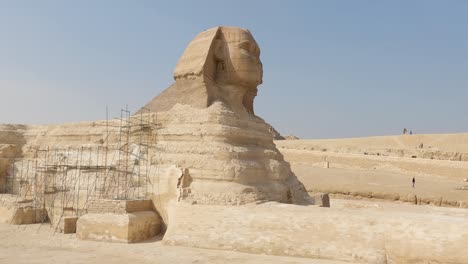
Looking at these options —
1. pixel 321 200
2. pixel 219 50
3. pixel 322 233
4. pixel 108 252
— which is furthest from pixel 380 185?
pixel 108 252

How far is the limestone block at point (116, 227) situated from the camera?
376 inches

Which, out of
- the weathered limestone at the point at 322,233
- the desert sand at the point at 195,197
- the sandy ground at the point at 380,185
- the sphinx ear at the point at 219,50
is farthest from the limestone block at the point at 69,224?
the sandy ground at the point at 380,185

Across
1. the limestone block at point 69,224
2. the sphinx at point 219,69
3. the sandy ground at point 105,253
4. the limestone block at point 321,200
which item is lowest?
the sandy ground at point 105,253

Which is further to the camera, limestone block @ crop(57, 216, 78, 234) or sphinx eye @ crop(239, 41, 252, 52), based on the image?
sphinx eye @ crop(239, 41, 252, 52)

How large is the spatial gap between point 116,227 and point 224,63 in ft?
16.7

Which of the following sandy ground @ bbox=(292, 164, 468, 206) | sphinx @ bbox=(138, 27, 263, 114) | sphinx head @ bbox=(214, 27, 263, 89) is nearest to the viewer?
sphinx @ bbox=(138, 27, 263, 114)

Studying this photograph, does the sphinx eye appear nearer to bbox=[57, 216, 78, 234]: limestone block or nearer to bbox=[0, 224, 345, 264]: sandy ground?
bbox=[0, 224, 345, 264]: sandy ground

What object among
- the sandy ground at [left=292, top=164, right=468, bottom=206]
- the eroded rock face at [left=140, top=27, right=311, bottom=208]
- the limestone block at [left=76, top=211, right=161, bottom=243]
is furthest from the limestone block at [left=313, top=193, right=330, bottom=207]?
the sandy ground at [left=292, top=164, right=468, bottom=206]

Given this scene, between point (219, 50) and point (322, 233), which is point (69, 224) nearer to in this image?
point (219, 50)

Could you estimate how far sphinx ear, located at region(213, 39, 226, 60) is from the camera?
11.5 m

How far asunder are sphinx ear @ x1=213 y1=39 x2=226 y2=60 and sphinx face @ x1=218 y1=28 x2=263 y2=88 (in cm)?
3

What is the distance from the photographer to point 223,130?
10242 mm

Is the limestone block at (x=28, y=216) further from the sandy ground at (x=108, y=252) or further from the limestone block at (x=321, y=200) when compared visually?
the limestone block at (x=321, y=200)

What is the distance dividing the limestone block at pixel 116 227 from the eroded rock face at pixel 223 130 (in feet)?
4.08
